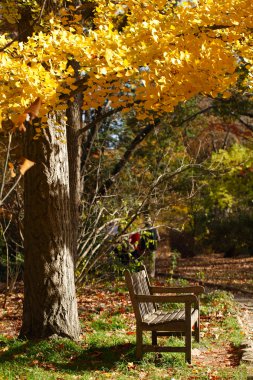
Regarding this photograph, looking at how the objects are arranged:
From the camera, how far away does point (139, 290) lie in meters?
7.68

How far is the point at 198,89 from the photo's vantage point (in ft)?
21.4

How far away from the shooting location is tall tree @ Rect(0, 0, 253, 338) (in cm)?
571

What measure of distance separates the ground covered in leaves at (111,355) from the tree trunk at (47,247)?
0.29m

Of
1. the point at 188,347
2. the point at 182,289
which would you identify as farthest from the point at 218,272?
the point at 188,347

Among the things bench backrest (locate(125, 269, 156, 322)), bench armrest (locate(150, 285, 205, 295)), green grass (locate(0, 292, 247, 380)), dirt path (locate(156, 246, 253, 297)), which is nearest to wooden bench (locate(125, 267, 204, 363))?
bench backrest (locate(125, 269, 156, 322))

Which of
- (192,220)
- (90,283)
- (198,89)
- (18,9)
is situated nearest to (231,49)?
(198,89)

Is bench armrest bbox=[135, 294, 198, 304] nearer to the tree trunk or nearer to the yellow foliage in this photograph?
the tree trunk

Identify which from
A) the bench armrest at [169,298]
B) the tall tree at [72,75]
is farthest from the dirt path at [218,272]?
the bench armrest at [169,298]

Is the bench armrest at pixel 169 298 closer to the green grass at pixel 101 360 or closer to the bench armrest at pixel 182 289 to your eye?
the green grass at pixel 101 360

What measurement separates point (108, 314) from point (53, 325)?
2.00 metres

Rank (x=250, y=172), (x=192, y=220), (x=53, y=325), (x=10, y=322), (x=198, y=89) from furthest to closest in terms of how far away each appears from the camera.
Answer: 1. (x=192, y=220)
2. (x=250, y=172)
3. (x=10, y=322)
4. (x=53, y=325)
5. (x=198, y=89)

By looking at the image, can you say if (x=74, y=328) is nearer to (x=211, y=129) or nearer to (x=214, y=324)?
(x=214, y=324)

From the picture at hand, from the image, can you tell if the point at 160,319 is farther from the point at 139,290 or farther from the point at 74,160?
the point at 74,160

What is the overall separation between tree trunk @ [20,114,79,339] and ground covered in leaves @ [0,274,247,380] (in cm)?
29
